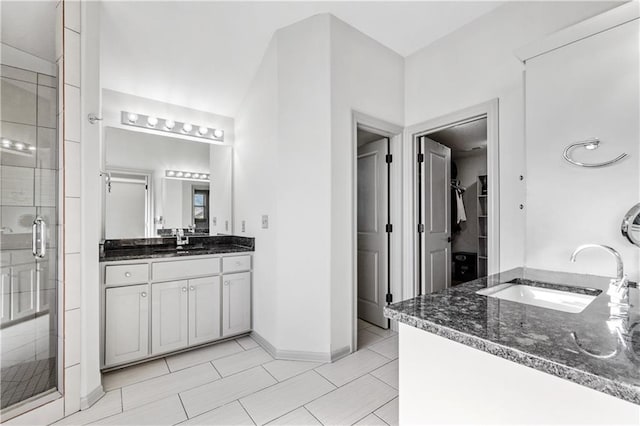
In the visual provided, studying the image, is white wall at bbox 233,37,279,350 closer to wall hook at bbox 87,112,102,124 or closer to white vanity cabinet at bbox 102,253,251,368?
white vanity cabinet at bbox 102,253,251,368

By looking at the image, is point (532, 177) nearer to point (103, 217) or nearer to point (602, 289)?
point (602, 289)

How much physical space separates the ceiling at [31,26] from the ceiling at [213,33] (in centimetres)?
41

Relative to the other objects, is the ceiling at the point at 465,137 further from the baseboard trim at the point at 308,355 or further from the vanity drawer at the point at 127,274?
the vanity drawer at the point at 127,274

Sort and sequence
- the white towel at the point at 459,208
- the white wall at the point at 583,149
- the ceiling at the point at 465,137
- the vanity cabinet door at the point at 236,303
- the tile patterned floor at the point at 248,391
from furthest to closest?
1. the white towel at the point at 459,208
2. the ceiling at the point at 465,137
3. the vanity cabinet door at the point at 236,303
4. the tile patterned floor at the point at 248,391
5. the white wall at the point at 583,149

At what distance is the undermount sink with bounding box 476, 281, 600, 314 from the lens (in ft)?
3.84

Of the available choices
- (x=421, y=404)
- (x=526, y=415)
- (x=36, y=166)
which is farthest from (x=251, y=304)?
(x=526, y=415)

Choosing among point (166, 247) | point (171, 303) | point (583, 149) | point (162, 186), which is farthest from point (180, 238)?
point (583, 149)

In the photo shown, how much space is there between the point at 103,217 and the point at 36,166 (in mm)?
884

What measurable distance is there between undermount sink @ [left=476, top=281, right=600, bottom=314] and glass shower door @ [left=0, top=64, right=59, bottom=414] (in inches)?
94.6

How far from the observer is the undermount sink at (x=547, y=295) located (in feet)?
3.84

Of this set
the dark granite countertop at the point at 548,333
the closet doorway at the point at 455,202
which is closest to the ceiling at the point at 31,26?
the dark granite countertop at the point at 548,333

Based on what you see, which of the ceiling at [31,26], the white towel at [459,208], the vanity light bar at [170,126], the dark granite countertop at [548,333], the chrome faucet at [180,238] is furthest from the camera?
the white towel at [459,208]

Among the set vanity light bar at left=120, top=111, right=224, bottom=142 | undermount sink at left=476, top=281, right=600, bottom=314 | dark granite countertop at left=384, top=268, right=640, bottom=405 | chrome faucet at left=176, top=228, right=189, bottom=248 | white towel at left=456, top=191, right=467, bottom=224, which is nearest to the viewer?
dark granite countertop at left=384, top=268, right=640, bottom=405

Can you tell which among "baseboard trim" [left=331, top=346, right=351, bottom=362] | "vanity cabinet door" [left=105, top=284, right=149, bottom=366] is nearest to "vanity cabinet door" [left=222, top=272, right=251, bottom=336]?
"vanity cabinet door" [left=105, top=284, right=149, bottom=366]
